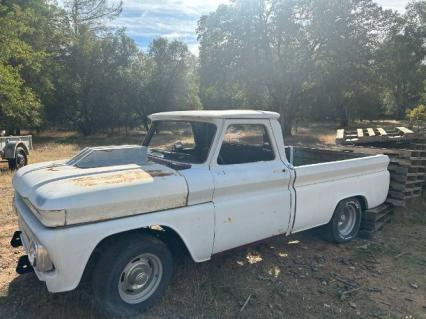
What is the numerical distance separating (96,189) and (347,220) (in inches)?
151

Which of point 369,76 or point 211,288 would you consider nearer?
point 211,288

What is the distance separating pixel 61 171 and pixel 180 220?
1246 mm

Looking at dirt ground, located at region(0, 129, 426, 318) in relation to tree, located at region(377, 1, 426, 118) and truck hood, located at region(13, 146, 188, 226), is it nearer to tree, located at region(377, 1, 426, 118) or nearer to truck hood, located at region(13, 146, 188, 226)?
truck hood, located at region(13, 146, 188, 226)

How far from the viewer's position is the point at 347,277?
169 inches

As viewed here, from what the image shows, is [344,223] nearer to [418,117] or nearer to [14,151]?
[14,151]

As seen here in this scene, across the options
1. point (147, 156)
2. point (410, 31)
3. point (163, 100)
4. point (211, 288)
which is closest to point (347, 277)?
point (211, 288)

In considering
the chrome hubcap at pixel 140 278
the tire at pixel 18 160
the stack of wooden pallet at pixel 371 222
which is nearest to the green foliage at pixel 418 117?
the stack of wooden pallet at pixel 371 222

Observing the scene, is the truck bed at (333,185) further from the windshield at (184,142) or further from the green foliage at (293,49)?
the green foliage at (293,49)

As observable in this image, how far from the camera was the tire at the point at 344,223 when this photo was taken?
201 inches

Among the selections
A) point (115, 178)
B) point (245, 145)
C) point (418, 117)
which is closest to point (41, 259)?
point (115, 178)

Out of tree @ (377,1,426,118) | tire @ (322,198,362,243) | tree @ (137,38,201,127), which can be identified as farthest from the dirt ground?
tree @ (377,1,426,118)

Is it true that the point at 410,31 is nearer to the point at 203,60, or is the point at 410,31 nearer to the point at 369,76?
the point at 369,76

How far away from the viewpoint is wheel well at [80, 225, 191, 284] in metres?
3.30

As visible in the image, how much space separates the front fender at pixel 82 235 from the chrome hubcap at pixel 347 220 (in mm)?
2668
